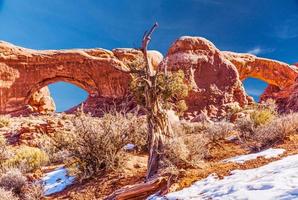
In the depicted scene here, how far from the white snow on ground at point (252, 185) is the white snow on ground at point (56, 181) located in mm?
3396

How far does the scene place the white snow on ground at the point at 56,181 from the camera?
748 centimetres

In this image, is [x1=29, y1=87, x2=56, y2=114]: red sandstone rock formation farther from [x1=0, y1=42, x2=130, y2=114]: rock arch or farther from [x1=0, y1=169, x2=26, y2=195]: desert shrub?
[x1=0, y1=169, x2=26, y2=195]: desert shrub

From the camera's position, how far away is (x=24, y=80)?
31.1 meters

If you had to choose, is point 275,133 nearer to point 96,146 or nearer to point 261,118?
point 261,118

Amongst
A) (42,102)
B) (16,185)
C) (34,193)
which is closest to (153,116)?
(34,193)

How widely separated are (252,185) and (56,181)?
208 inches

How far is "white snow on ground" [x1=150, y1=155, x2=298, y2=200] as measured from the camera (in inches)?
145

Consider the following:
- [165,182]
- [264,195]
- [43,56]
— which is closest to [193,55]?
[43,56]

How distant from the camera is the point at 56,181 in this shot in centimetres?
800

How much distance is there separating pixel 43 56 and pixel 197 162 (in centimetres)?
2804

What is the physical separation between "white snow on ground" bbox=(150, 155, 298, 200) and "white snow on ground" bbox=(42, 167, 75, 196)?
3396mm

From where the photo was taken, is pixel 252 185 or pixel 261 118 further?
pixel 261 118

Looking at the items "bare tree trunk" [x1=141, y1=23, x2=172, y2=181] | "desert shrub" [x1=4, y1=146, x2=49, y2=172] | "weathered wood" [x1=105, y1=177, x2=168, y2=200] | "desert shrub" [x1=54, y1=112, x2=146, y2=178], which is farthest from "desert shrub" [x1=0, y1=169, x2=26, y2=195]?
"weathered wood" [x1=105, y1=177, x2=168, y2=200]

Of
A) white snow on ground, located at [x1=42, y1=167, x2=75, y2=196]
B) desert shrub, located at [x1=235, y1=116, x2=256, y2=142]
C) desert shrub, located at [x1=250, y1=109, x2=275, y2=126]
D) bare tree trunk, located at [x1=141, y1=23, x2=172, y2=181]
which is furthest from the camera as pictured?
desert shrub, located at [x1=250, y1=109, x2=275, y2=126]
